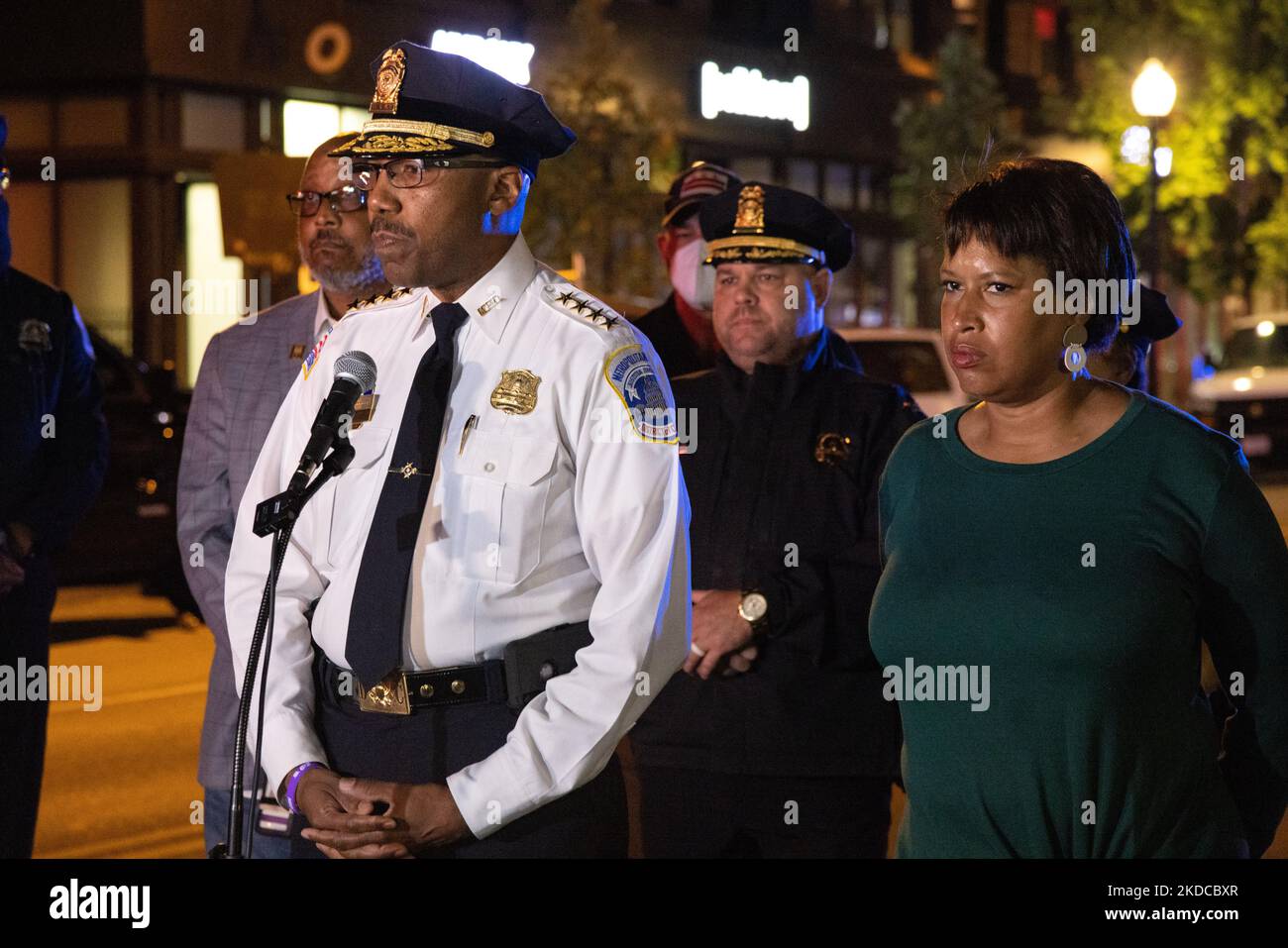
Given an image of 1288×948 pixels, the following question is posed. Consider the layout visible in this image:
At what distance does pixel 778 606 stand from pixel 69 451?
2.21 meters

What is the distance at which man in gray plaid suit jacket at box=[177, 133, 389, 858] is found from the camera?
4301 mm

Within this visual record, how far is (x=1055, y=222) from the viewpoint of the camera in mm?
2885

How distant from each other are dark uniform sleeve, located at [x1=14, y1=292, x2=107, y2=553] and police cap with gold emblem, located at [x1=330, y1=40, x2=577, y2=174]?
6.53 ft

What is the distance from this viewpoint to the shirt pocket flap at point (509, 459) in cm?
305

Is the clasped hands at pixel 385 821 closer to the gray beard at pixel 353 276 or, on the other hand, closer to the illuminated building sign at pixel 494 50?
the gray beard at pixel 353 276

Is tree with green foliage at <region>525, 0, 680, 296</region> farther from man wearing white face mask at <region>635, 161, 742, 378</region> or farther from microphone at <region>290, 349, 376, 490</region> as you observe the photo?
microphone at <region>290, 349, 376, 490</region>

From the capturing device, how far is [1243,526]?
110 inches

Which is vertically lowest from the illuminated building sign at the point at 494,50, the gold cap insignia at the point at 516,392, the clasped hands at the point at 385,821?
the clasped hands at the point at 385,821

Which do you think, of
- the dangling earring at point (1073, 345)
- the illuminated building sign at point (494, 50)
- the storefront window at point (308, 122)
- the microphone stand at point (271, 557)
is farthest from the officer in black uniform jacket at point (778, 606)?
the illuminated building sign at point (494, 50)

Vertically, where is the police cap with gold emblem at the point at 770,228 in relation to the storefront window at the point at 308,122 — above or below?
below

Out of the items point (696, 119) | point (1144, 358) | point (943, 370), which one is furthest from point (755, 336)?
point (696, 119)

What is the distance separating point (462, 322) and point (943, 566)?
3.34 feet

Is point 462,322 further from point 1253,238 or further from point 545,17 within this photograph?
point 1253,238

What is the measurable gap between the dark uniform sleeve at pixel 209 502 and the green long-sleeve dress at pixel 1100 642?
2.11 m
